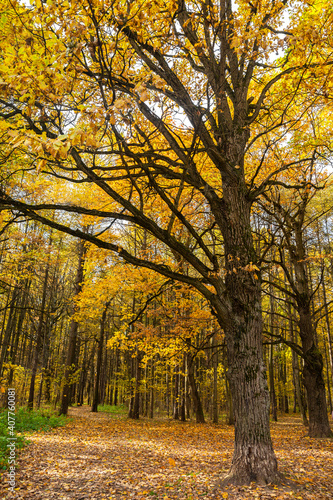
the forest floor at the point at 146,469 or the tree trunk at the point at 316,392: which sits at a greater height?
the tree trunk at the point at 316,392

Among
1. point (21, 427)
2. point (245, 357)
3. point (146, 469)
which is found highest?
point (245, 357)

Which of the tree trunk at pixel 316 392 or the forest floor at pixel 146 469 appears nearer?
the forest floor at pixel 146 469

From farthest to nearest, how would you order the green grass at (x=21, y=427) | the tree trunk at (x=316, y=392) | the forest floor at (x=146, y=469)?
1. the tree trunk at (x=316, y=392)
2. the green grass at (x=21, y=427)
3. the forest floor at (x=146, y=469)

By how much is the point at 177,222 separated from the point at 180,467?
5.63m

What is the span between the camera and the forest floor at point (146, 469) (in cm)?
376

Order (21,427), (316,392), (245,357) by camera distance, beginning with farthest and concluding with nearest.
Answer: (21,427), (316,392), (245,357)

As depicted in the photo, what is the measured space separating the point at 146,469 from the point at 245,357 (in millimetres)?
2872

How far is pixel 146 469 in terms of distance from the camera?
5027mm

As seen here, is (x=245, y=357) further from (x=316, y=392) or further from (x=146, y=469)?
(x=316, y=392)

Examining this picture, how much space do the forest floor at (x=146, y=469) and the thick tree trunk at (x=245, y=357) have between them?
26 centimetres

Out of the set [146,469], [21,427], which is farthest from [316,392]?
[21,427]

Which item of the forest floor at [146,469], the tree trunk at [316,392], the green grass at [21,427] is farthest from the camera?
the tree trunk at [316,392]

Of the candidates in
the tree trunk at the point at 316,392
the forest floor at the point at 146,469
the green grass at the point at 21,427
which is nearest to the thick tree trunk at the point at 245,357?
the forest floor at the point at 146,469

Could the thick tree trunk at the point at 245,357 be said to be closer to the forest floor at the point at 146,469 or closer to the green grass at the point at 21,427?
the forest floor at the point at 146,469
